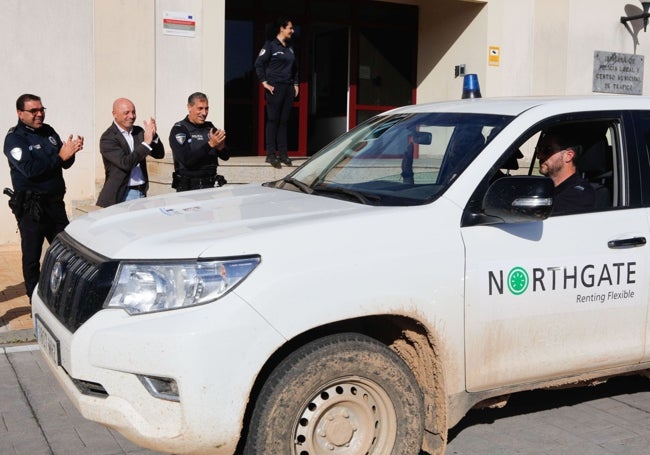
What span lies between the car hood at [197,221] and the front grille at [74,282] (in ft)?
0.20

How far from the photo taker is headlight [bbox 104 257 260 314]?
324 cm

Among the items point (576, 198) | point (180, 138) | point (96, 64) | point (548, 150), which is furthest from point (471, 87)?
point (96, 64)

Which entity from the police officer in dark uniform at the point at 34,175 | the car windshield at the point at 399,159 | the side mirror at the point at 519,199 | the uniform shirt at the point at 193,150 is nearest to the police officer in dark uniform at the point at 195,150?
the uniform shirt at the point at 193,150

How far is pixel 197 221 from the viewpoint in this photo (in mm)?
3811

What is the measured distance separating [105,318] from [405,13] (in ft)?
42.1

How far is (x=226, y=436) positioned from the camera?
3.26 meters

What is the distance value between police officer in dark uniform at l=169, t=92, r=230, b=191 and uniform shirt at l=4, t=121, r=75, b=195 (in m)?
1.01

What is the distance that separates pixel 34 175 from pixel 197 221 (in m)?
3.58

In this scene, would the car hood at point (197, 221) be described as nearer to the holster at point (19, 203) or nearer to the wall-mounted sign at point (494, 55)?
the holster at point (19, 203)

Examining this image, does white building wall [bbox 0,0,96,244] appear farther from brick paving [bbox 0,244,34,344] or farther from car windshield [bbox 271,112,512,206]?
car windshield [bbox 271,112,512,206]

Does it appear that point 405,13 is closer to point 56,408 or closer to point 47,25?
point 47,25

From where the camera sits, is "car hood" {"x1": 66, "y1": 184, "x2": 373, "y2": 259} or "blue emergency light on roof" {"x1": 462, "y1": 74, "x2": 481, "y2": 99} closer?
"car hood" {"x1": 66, "y1": 184, "x2": 373, "y2": 259}

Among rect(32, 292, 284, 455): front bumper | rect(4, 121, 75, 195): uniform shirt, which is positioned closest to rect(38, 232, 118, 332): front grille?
rect(32, 292, 284, 455): front bumper

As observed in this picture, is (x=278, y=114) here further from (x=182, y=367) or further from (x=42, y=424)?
(x=182, y=367)
